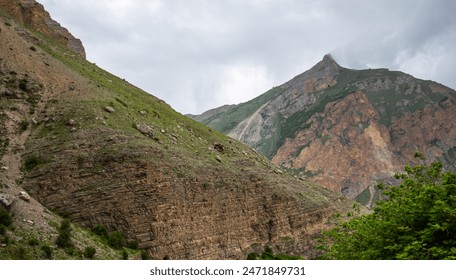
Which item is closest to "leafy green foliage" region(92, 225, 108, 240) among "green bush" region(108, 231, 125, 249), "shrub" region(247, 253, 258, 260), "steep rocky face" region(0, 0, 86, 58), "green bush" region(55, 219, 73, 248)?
"green bush" region(108, 231, 125, 249)

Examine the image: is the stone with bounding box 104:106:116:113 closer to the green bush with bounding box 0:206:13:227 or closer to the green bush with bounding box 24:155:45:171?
the green bush with bounding box 24:155:45:171

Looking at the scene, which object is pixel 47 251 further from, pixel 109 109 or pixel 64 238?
pixel 109 109

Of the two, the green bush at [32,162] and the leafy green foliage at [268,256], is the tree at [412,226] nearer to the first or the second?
the green bush at [32,162]

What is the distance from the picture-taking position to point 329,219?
7206 cm

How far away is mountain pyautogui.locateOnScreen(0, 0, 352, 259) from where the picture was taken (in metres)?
43.9

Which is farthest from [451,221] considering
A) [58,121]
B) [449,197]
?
[58,121]

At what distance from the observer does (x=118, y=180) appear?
160 ft

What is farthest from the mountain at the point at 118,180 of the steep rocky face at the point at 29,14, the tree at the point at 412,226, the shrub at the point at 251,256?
the tree at the point at 412,226

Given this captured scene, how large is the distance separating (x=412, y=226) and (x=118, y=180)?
116ft

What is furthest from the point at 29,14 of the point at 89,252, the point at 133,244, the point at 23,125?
the point at 89,252

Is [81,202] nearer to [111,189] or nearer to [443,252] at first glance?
[111,189]

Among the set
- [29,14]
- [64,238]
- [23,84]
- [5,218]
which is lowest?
[64,238]

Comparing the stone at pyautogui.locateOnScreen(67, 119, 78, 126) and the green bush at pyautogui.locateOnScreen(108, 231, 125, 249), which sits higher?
the stone at pyautogui.locateOnScreen(67, 119, 78, 126)

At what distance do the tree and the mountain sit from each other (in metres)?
21.6
